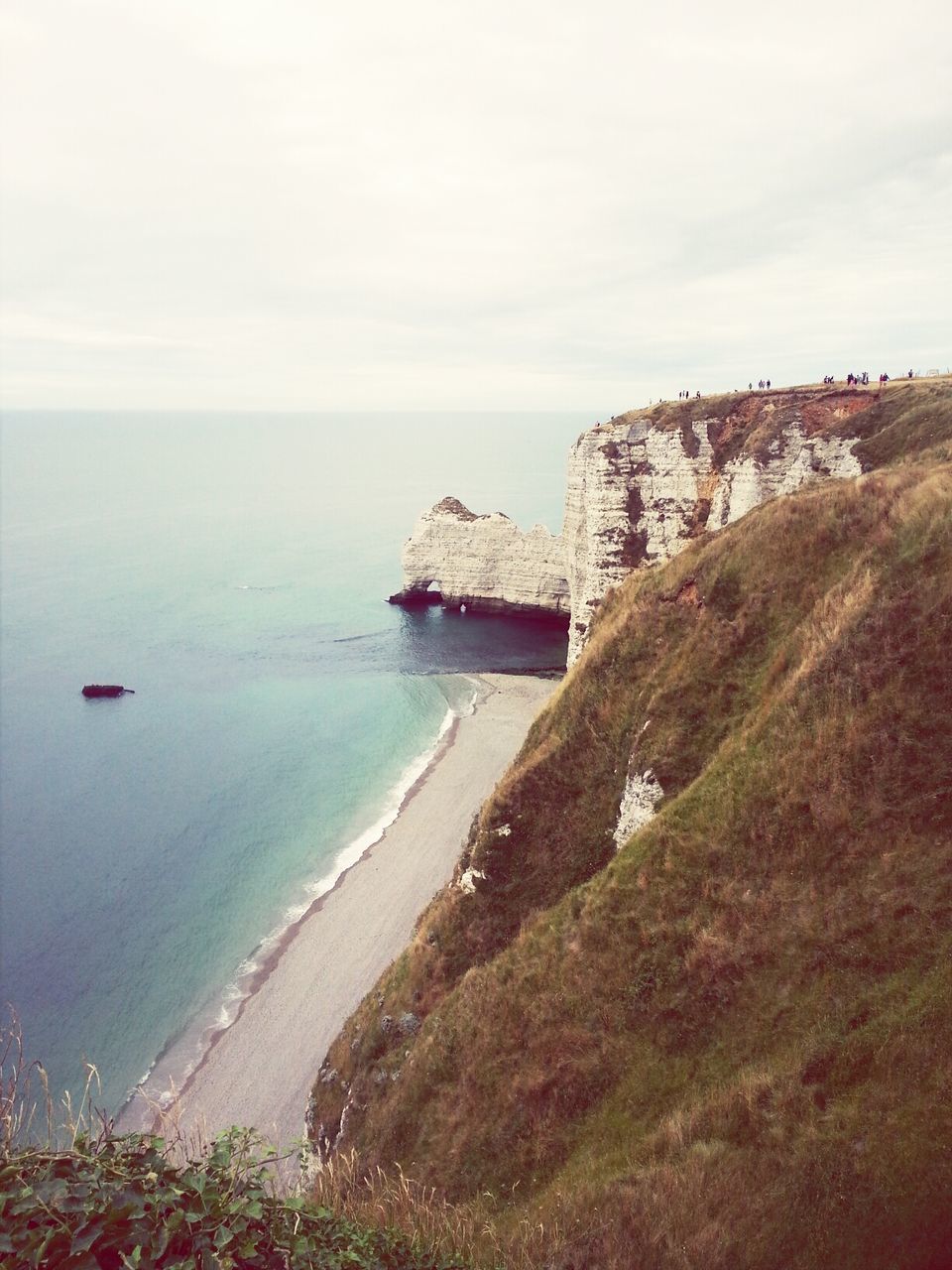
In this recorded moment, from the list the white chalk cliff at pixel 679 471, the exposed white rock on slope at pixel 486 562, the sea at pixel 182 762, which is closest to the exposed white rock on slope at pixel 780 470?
the white chalk cliff at pixel 679 471

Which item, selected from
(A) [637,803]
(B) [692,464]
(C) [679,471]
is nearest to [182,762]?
(C) [679,471]

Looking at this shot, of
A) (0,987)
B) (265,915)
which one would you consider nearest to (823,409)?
(265,915)

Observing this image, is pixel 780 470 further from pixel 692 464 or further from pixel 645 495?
pixel 645 495

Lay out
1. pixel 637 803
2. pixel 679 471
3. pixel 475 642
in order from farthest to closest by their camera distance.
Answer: pixel 475 642
pixel 679 471
pixel 637 803

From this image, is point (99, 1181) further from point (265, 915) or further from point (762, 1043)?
point (265, 915)

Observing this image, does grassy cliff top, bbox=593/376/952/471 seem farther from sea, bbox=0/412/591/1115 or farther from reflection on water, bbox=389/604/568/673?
sea, bbox=0/412/591/1115

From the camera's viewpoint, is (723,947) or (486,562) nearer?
(723,947)

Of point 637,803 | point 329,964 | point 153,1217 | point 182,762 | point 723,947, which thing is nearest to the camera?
point 153,1217
